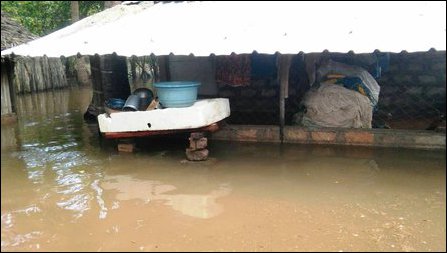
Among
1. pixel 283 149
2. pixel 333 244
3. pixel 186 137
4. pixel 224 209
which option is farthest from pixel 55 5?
pixel 333 244

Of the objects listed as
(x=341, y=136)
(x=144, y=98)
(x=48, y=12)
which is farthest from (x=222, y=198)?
(x=48, y=12)

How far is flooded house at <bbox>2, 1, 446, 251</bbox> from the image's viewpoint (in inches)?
172

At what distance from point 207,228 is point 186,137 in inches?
139

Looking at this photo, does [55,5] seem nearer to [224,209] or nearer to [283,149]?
[283,149]

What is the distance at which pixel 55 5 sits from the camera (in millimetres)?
17266

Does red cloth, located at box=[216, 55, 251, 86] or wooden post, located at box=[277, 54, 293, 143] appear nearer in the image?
wooden post, located at box=[277, 54, 293, 143]

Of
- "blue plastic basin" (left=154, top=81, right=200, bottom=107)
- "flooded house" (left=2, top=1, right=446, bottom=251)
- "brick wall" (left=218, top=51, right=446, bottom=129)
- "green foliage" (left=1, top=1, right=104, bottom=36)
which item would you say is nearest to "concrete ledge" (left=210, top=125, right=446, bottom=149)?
"flooded house" (left=2, top=1, right=446, bottom=251)

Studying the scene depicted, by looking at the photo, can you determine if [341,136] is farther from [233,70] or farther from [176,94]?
[176,94]

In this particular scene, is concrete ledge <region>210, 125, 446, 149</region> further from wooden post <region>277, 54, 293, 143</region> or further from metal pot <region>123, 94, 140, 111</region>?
metal pot <region>123, 94, 140, 111</region>

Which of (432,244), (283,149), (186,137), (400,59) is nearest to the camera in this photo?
(432,244)

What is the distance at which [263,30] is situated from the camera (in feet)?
19.2

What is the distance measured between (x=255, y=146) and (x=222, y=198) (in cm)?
218

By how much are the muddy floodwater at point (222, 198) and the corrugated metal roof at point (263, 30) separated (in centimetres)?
180

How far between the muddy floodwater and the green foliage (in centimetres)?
885
